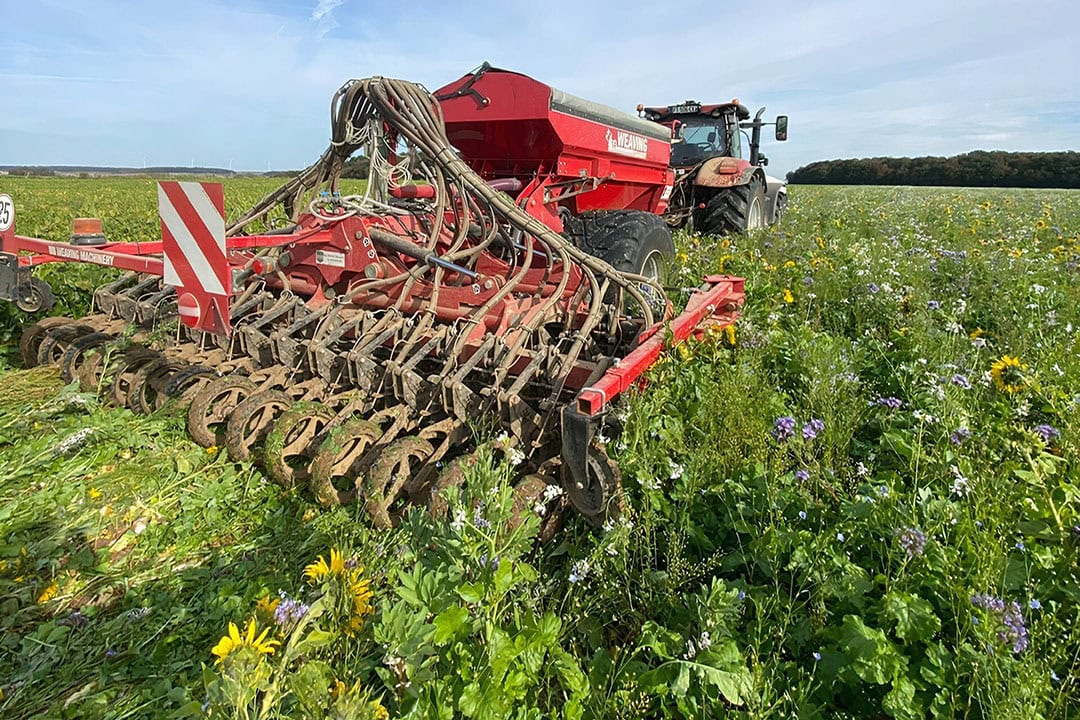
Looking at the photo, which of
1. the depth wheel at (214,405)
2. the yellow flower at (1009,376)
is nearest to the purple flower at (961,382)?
the yellow flower at (1009,376)

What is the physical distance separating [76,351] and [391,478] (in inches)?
99.4

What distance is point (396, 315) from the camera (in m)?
3.53

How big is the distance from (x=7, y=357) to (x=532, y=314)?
4.02 m

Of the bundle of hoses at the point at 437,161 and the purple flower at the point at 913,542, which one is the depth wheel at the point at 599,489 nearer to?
the purple flower at the point at 913,542

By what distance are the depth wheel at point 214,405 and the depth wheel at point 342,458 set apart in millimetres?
710

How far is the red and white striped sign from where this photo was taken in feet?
8.62

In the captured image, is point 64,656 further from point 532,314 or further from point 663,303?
point 663,303

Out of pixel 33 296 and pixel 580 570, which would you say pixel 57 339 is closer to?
pixel 33 296

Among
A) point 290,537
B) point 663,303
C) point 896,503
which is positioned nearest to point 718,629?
point 896,503

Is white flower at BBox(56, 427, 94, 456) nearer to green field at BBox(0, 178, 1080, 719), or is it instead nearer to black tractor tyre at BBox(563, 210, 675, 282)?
green field at BBox(0, 178, 1080, 719)

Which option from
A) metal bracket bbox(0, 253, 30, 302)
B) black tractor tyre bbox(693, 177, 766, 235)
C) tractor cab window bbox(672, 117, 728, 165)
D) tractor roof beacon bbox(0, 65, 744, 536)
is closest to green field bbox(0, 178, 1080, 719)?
tractor roof beacon bbox(0, 65, 744, 536)

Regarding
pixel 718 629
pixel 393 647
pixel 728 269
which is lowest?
pixel 718 629

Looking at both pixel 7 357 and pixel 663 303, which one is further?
pixel 7 357

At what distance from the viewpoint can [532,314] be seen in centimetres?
337
